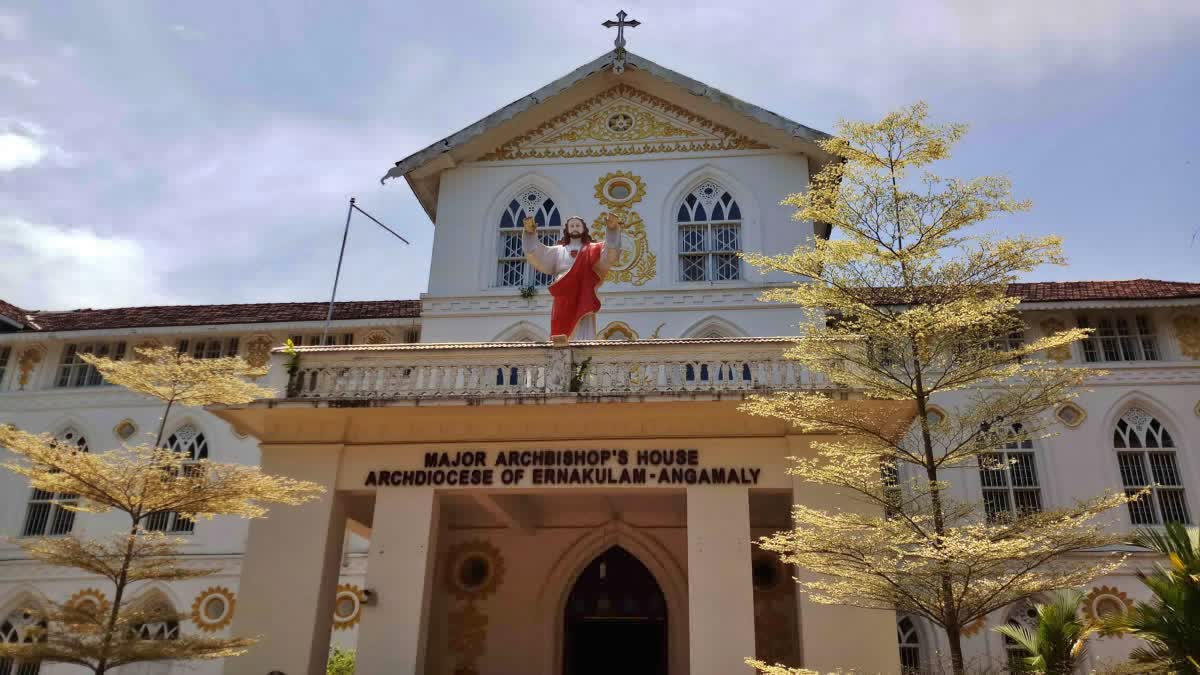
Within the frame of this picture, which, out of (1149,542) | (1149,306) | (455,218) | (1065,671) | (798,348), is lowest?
(1065,671)

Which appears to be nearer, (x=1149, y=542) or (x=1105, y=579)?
(x=1149, y=542)

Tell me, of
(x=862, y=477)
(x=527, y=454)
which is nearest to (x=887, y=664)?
(x=862, y=477)

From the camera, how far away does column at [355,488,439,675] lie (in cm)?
1177

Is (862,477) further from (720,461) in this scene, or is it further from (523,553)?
(523,553)

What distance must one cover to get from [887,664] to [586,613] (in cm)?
605

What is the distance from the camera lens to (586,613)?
15.7 m

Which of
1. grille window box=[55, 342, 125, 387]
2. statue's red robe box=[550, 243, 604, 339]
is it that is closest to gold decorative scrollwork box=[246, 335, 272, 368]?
grille window box=[55, 342, 125, 387]

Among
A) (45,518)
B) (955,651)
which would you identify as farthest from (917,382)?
(45,518)

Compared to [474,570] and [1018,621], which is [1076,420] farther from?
[474,570]

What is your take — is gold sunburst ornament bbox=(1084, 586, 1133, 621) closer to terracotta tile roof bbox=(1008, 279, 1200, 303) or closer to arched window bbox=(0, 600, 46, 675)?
terracotta tile roof bbox=(1008, 279, 1200, 303)

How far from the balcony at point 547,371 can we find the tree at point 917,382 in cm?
142

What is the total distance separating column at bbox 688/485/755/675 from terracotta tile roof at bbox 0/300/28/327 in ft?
63.9

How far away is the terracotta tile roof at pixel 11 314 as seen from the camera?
22.9 m

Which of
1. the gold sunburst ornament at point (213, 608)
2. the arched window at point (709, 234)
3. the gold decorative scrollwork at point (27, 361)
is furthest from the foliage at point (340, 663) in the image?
the gold decorative scrollwork at point (27, 361)
